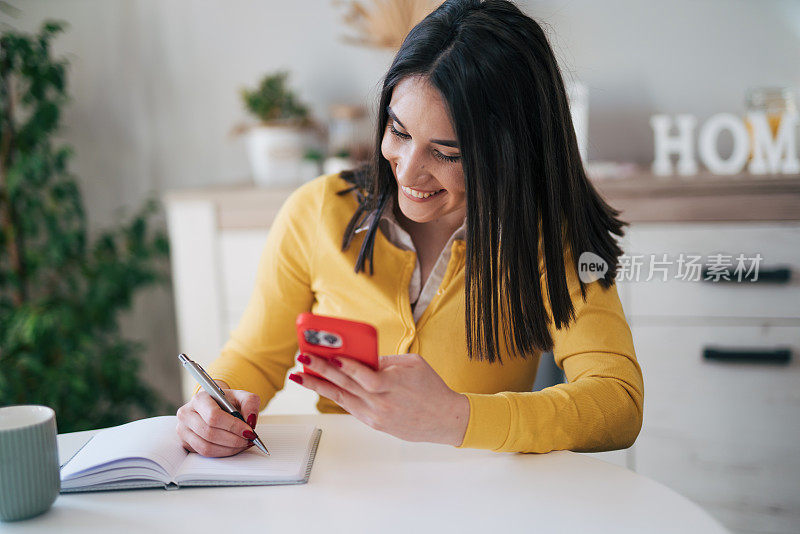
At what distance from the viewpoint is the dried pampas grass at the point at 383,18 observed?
2.13 metres

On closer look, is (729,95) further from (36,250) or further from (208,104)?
(36,250)

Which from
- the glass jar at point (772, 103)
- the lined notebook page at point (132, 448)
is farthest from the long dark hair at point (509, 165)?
the glass jar at point (772, 103)

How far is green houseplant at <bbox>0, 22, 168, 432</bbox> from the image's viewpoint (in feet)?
6.64

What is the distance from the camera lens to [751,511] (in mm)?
1855

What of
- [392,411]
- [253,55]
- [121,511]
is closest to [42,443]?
[121,511]

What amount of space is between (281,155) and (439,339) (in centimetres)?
118

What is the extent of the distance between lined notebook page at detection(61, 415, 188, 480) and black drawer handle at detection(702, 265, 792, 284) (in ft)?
4.59

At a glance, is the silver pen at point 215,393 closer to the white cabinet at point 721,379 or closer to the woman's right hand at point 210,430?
the woman's right hand at point 210,430

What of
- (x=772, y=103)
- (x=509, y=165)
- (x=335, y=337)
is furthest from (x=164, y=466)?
(x=772, y=103)

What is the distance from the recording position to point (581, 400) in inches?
37.3

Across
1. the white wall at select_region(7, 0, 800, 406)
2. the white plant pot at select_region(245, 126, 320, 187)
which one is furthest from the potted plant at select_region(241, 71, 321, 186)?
the white wall at select_region(7, 0, 800, 406)

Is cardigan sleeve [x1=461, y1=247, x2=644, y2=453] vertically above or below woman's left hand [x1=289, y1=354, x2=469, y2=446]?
below

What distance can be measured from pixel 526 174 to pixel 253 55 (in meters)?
1.68

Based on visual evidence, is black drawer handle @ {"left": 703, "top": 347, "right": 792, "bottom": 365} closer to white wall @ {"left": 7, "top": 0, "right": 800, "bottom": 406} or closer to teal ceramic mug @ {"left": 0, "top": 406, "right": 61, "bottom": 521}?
white wall @ {"left": 7, "top": 0, "right": 800, "bottom": 406}
